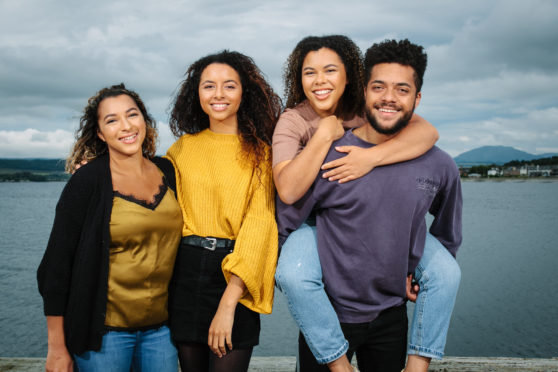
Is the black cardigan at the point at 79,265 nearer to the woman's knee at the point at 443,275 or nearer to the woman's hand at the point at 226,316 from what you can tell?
the woman's hand at the point at 226,316

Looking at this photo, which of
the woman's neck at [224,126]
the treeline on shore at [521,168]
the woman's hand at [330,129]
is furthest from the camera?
the treeline on shore at [521,168]

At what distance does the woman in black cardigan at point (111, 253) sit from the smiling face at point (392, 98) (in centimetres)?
119

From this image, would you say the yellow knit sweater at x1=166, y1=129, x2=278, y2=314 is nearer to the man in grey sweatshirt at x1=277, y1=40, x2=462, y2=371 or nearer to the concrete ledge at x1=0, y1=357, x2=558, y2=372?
the man in grey sweatshirt at x1=277, y1=40, x2=462, y2=371

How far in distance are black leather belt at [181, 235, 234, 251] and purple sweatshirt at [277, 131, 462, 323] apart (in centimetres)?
40

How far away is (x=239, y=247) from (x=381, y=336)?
91 centimetres

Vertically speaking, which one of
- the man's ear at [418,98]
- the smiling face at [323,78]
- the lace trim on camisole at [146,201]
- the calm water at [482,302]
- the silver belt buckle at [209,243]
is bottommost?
the calm water at [482,302]

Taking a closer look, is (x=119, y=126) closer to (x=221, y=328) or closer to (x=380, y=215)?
(x=221, y=328)

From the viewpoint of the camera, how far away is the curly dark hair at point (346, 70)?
7.73 ft

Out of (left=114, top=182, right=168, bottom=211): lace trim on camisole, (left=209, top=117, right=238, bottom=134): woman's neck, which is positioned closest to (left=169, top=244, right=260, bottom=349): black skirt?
(left=114, top=182, right=168, bottom=211): lace trim on camisole

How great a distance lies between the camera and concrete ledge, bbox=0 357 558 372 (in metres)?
3.65

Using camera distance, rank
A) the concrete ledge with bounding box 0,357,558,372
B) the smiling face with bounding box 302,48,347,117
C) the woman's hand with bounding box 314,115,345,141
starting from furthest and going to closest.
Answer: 1. the concrete ledge with bounding box 0,357,558,372
2. the smiling face with bounding box 302,48,347,117
3. the woman's hand with bounding box 314,115,345,141

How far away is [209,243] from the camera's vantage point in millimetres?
2213

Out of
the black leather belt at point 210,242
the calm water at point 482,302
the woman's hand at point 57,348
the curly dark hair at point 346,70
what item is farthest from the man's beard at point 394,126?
the calm water at point 482,302

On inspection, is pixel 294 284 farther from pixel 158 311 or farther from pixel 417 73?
pixel 417 73
